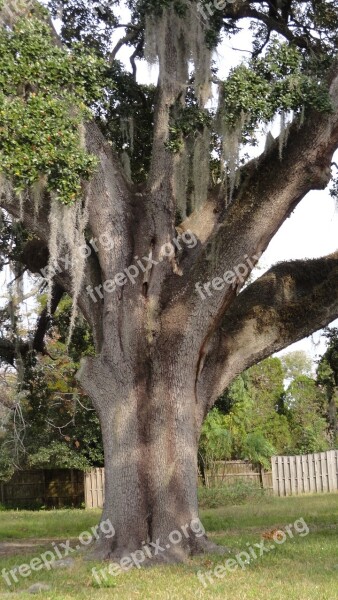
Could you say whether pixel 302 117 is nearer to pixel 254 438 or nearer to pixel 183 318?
pixel 183 318

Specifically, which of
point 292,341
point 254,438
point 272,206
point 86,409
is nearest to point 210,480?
point 254,438

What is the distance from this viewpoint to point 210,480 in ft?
74.4

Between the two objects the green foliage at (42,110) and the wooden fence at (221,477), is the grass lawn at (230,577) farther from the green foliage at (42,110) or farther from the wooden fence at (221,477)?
the wooden fence at (221,477)

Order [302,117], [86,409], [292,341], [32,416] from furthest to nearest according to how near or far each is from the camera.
Answer: [86,409], [32,416], [292,341], [302,117]

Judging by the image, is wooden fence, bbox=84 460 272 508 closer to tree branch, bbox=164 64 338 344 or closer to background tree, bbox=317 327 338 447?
background tree, bbox=317 327 338 447

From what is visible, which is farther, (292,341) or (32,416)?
(32,416)

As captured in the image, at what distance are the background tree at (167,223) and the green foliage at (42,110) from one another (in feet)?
0.06

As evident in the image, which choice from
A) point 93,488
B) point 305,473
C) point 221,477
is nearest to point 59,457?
point 93,488

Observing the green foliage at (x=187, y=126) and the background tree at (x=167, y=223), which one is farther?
the green foliage at (x=187, y=126)

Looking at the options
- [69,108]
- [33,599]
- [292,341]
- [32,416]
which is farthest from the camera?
[32,416]

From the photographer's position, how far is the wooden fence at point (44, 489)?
881 inches

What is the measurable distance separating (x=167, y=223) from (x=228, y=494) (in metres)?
11.6

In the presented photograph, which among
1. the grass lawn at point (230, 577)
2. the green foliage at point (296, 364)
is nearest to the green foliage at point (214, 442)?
the grass lawn at point (230, 577)

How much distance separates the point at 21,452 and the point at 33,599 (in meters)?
15.0
